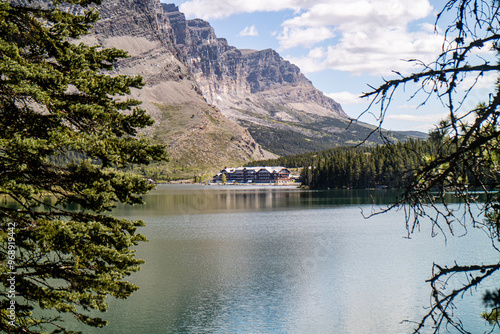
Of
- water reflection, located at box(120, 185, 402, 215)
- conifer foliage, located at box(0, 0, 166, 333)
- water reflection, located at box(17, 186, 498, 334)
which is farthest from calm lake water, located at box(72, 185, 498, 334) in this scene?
water reflection, located at box(120, 185, 402, 215)

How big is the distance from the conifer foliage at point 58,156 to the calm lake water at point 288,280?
7058 mm

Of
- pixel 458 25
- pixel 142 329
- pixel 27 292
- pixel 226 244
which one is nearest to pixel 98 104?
pixel 27 292

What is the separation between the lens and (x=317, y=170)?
180 m

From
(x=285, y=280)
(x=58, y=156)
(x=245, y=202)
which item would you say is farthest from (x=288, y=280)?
(x=245, y=202)

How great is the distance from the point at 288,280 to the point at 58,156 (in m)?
26.4

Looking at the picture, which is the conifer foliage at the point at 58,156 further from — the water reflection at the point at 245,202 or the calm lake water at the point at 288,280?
the water reflection at the point at 245,202

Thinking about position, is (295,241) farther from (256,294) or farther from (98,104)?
(98,104)

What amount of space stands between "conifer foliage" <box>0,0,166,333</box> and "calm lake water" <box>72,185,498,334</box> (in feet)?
23.2

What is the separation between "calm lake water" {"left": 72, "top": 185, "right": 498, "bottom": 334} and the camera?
2547 cm

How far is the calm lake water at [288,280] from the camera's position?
83.6ft

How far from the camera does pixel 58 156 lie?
431 inches

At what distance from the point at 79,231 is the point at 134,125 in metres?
3.62

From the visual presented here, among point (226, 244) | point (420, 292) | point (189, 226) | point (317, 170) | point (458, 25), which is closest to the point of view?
point (458, 25)

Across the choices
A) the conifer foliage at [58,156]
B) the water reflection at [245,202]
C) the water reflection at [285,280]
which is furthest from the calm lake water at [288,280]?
the water reflection at [245,202]
